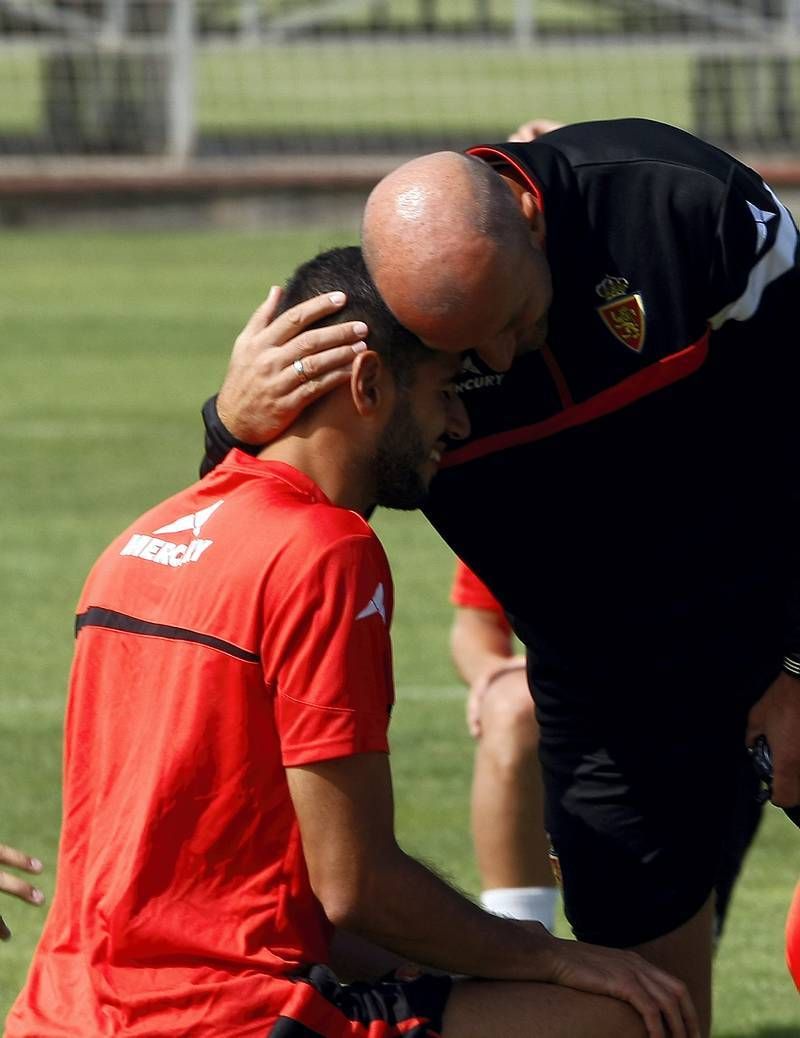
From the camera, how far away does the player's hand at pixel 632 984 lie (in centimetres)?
321

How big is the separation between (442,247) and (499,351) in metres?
0.27

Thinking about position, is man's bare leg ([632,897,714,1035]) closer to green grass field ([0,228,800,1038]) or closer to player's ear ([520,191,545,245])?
green grass field ([0,228,800,1038])

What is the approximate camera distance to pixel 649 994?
3.22 meters

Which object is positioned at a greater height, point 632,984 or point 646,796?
point 632,984

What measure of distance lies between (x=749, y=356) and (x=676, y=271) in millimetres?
243

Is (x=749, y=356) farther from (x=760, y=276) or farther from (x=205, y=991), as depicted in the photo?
(x=205, y=991)

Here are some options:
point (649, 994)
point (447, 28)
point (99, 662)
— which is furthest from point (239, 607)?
point (447, 28)

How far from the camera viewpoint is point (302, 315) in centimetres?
332

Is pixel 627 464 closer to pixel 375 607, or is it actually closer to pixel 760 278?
pixel 760 278

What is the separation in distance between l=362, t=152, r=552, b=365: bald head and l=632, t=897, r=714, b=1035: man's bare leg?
1.48 metres

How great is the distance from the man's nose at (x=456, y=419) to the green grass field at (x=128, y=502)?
3.92 feet

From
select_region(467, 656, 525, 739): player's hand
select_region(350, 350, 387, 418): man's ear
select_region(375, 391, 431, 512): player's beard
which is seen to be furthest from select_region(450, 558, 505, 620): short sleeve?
select_region(350, 350, 387, 418): man's ear

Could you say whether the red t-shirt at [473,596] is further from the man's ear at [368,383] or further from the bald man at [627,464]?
the man's ear at [368,383]

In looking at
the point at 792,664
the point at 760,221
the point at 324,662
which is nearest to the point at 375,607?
the point at 324,662
